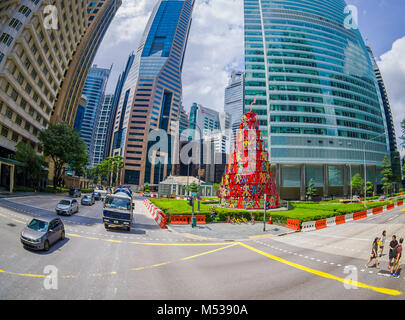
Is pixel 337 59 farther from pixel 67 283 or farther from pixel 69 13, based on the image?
pixel 67 283

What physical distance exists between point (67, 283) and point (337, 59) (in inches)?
3628

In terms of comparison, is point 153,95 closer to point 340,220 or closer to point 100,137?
point 100,137

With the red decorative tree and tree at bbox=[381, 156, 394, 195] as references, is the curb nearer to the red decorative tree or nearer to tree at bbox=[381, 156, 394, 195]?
the red decorative tree

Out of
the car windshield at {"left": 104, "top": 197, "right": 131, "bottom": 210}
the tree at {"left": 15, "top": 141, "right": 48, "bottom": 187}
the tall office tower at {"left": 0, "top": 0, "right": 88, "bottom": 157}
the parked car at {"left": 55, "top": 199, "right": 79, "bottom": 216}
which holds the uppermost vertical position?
the tall office tower at {"left": 0, "top": 0, "right": 88, "bottom": 157}

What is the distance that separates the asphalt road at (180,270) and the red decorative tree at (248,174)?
1784 cm

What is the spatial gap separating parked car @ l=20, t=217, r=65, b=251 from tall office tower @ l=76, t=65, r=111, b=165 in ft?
640

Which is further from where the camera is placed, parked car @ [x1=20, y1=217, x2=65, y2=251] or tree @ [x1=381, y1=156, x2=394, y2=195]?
tree @ [x1=381, y1=156, x2=394, y2=195]

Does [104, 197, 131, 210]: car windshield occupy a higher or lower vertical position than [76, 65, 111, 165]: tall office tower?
lower

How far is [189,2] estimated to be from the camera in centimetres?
16375

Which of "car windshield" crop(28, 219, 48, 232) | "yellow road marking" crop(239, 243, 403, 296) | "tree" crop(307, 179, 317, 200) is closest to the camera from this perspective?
"yellow road marking" crop(239, 243, 403, 296)

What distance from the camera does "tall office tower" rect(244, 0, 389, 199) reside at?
196ft

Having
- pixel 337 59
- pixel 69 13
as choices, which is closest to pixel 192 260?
pixel 69 13

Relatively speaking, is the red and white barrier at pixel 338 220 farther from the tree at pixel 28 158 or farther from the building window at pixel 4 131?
the building window at pixel 4 131

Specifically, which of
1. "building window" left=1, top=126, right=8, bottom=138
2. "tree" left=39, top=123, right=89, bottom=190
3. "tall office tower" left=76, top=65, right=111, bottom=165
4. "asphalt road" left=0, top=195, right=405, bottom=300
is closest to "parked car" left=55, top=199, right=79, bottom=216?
"asphalt road" left=0, top=195, right=405, bottom=300
